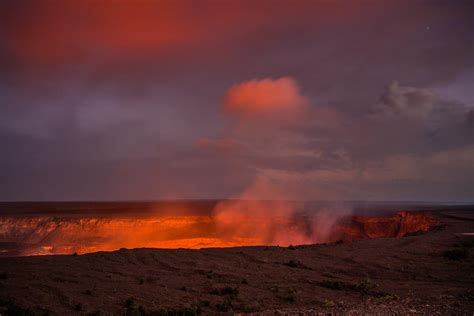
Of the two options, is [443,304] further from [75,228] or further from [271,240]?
[75,228]

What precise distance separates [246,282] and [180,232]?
39.4 meters

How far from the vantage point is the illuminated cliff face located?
44.9 m

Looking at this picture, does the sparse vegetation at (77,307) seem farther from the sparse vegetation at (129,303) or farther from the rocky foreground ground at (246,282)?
the sparse vegetation at (129,303)

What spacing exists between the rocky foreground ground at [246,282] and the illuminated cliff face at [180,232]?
24.7 metres

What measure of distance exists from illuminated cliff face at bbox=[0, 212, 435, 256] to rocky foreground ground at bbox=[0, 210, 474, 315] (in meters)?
24.7

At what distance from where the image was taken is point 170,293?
13.3m

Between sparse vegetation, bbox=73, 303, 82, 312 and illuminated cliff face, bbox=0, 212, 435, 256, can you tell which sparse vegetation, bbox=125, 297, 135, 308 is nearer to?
sparse vegetation, bbox=73, 303, 82, 312

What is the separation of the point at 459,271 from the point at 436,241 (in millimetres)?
10241

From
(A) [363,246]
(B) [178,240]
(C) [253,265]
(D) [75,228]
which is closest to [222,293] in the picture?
(C) [253,265]

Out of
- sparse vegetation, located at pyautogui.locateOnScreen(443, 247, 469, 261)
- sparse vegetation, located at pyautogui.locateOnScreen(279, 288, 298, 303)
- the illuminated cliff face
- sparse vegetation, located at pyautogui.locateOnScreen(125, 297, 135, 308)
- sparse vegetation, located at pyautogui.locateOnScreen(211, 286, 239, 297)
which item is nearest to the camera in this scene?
sparse vegetation, located at pyautogui.locateOnScreen(125, 297, 135, 308)

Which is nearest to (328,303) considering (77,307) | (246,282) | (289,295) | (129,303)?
(289,295)

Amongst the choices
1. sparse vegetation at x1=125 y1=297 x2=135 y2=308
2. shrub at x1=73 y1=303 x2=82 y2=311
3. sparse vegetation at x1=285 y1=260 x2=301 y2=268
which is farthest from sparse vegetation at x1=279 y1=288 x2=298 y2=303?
shrub at x1=73 y1=303 x2=82 y2=311

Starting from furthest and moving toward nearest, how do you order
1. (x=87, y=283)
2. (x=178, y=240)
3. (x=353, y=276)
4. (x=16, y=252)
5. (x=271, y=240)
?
(x=271, y=240)
(x=178, y=240)
(x=16, y=252)
(x=353, y=276)
(x=87, y=283)

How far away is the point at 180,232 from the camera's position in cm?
5278
